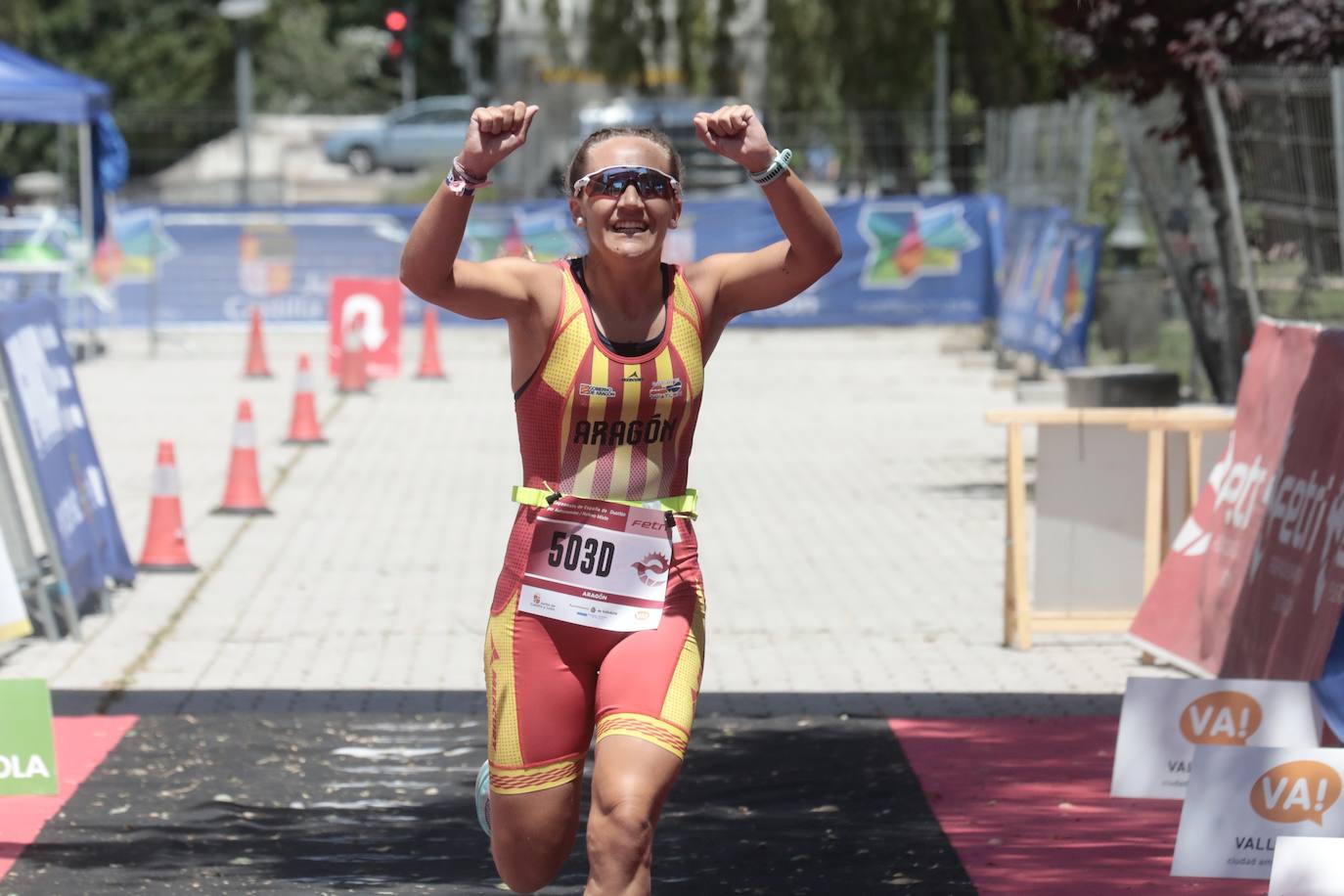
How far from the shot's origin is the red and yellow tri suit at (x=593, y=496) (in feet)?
15.9

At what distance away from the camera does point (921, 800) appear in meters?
7.18

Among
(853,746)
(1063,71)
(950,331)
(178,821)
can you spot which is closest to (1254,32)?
Answer: (1063,71)

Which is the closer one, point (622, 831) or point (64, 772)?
point (622, 831)

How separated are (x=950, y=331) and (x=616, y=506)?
77.5ft

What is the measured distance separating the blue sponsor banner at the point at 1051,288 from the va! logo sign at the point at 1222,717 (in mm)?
13388

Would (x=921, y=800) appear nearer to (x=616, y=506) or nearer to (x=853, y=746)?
(x=853, y=746)

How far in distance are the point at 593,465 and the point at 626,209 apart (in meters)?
0.55

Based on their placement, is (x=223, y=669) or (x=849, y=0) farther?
(x=849, y=0)

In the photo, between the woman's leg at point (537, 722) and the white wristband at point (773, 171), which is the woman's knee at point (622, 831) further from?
the white wristband at point (773, 171)

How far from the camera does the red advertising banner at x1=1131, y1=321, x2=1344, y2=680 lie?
722cm

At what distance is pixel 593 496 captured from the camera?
491cm

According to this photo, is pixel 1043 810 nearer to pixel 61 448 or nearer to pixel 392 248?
Result: pixel 61 448

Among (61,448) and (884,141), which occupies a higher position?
(61,448)

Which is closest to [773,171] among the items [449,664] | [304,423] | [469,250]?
[449,664]
